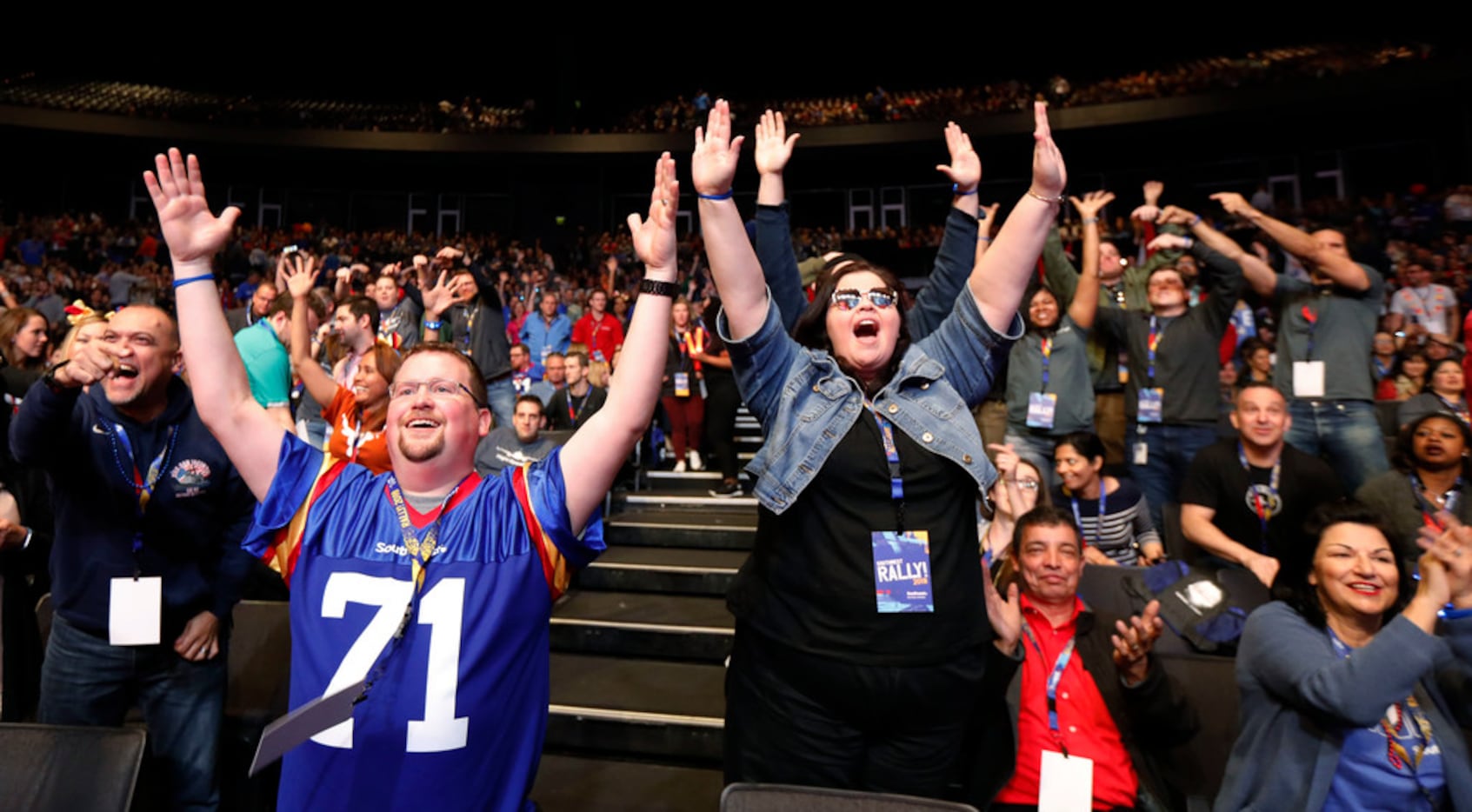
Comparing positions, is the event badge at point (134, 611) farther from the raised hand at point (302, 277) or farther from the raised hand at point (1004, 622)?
the raised hand at point (1004, 622)

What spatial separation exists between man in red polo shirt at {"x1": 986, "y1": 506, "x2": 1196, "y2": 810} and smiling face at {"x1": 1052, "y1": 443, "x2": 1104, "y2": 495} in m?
1.29

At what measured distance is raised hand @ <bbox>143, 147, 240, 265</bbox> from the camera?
1537 mm

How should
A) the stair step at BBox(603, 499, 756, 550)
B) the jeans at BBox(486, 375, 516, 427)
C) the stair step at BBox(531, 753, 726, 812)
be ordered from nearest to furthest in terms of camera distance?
the stair step at BBox(531, 753, 726, 812) → the stair step at BBox(603, 499, 756, 550) → the jeans at BBox(486, 375, 516, 427)

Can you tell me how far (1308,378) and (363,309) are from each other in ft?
14.3

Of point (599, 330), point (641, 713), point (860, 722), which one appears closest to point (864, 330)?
point (860, 722)

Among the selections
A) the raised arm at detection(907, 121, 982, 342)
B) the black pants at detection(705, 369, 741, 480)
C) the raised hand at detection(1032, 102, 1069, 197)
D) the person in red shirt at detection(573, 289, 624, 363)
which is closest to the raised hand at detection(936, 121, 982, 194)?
the raised arm at detection(907, 121, 982, 342)

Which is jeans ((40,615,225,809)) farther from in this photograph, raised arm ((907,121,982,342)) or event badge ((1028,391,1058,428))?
event badge ((1028,391,1058,428))

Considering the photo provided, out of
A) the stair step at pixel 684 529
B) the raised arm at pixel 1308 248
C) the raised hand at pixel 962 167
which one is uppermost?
the raised arm at pixel 1308 248

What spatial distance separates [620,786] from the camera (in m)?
3.06

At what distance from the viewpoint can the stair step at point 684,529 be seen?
476 cm

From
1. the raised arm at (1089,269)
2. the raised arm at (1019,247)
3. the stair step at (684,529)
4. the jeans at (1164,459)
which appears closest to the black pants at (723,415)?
the stair step at (684,529)

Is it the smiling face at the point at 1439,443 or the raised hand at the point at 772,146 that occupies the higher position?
the raised hand at the point at 772,146

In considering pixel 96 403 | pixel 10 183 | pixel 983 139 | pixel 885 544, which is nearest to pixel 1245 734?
pixel 885 544

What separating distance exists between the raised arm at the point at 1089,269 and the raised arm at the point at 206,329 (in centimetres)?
330
